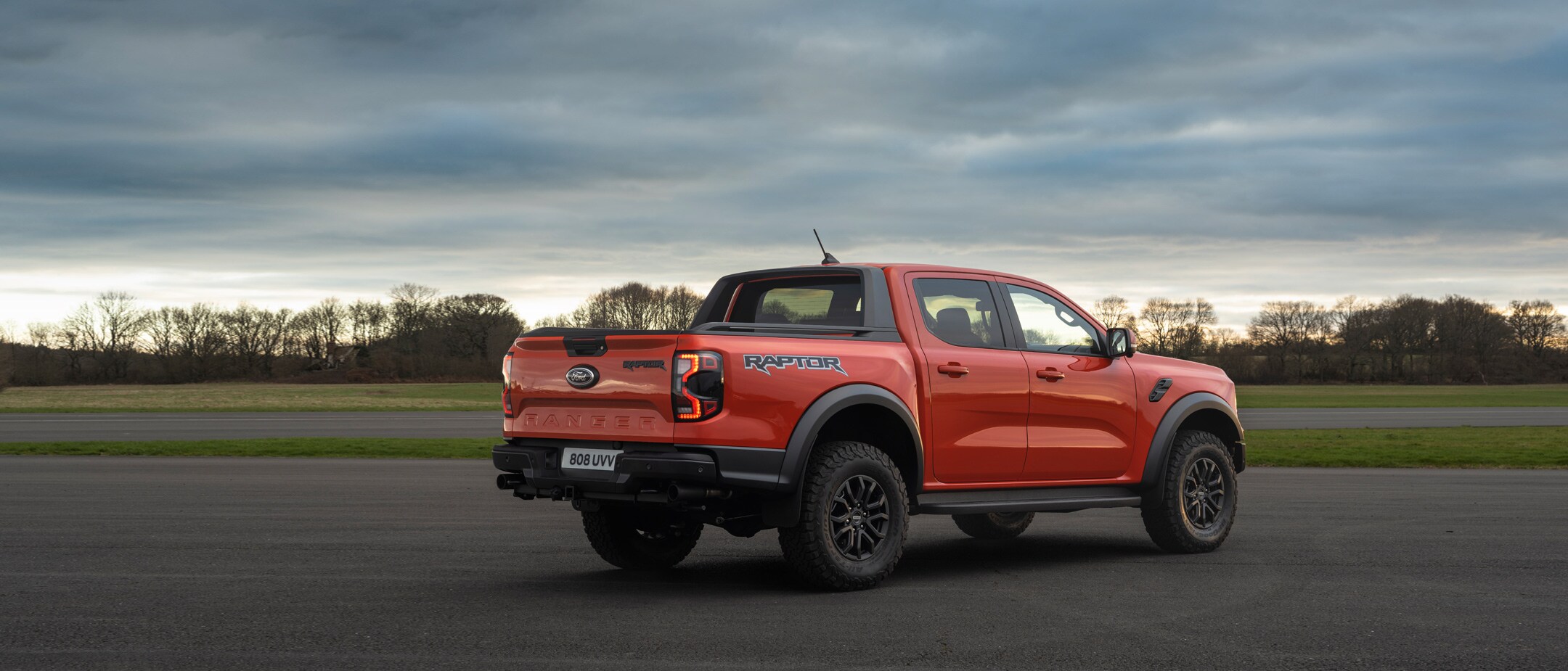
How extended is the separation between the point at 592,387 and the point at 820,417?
4.16 feet

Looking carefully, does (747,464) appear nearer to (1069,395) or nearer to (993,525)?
(1069,395)

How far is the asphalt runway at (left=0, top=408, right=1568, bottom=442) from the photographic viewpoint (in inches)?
1091

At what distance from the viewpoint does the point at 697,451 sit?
653 centimetres

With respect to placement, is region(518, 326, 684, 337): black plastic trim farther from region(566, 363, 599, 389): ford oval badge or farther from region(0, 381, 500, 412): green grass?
region(0, 381, 500, 412): green grass

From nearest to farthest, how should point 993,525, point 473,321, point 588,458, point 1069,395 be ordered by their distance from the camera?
1. point 588,458
2. point 1069,395
3. point 993,525
4. point 473,321

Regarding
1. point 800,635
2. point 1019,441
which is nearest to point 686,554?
point 1019,441

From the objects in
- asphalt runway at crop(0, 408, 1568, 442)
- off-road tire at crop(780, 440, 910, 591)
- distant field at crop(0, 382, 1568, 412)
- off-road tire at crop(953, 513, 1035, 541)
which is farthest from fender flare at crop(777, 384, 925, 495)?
distant field at crop(0, 382, 1568, 412)

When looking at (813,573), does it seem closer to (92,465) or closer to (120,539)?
(120,539)

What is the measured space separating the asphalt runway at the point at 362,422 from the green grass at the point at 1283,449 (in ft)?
9.67

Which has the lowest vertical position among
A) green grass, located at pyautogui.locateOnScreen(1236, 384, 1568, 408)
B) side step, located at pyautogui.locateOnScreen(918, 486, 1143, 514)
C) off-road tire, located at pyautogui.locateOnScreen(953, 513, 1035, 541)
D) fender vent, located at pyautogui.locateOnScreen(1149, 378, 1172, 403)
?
green grass, located at pyautogui.locateOnScreen(1236, 384, 1568, 408)

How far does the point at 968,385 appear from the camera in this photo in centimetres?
768

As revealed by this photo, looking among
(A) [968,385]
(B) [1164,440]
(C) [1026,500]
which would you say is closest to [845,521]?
(A) [968,385]

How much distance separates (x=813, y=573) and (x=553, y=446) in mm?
1623

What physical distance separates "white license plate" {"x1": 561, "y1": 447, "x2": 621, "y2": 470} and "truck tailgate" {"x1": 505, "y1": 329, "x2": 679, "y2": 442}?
2.9 inches
